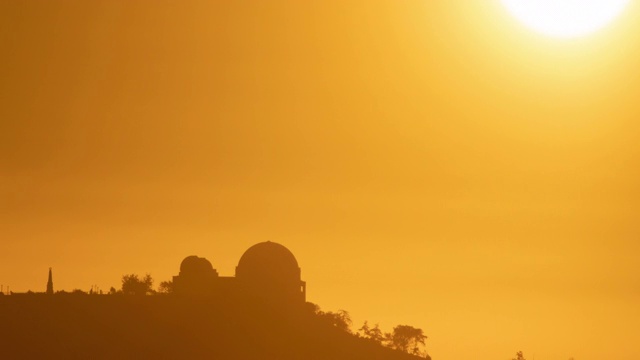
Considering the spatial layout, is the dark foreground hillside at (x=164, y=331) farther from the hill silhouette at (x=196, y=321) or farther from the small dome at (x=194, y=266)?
the small dome at (x=194, y=266)

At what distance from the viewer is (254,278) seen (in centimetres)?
17262

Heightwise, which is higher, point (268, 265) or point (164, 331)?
point (268, 265)

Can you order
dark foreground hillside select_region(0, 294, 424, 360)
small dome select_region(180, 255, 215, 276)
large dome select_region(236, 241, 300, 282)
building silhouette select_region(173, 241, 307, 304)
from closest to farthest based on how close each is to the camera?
dark foreground hillside select_region(0, 294, 424, 360), building silhouette select_region(173, 241, 307, 304), small dome select_region(180, 255, 215, 276), large dome select_region(236, 241, 300, 282)

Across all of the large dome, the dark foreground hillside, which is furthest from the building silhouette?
the dark foreground hillside

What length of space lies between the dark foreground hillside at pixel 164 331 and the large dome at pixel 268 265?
186 inches

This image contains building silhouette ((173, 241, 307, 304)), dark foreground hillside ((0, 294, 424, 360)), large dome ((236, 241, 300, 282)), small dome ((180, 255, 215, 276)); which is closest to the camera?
dark foreground hillside ((0, 294, 424, 360))

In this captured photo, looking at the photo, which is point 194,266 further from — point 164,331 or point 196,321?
point 164,331

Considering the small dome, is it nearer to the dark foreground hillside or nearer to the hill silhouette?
the hill silhouette

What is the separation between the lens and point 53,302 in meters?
155

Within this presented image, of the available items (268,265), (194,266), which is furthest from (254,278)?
(194,266)

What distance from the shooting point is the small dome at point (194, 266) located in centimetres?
16988

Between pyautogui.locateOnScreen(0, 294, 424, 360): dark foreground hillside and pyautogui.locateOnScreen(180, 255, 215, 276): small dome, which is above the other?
pyautogui.locateOnScreen(180, 255, 215, 276): small dome

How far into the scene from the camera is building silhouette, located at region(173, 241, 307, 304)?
6604 inches

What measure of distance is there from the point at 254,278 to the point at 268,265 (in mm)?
1883
